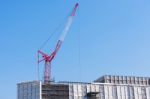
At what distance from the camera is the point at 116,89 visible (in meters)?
160

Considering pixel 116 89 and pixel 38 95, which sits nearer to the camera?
pixel 38 95

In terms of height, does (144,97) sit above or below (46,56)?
below

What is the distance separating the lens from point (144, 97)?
16212cm

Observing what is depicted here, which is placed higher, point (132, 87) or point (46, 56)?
point (46, 56)

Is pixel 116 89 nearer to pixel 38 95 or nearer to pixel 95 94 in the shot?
pixel 95 94

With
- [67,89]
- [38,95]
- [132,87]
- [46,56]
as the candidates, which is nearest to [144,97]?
[132,87]

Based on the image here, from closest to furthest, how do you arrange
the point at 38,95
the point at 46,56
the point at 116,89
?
1. the point at 38,95
2. the point at 116,89
3. the point at 46,56

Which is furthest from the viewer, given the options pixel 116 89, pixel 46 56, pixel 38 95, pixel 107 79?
pixel 46 56

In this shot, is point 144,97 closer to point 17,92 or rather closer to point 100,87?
point 100,87

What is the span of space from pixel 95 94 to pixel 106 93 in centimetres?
651

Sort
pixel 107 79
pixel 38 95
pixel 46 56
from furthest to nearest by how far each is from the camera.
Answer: pixel 46 56 → pixel 107 79 → pixel 38 95

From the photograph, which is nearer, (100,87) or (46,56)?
(100,87)

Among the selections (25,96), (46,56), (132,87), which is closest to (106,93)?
(132,87)

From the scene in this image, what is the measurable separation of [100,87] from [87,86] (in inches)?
262
